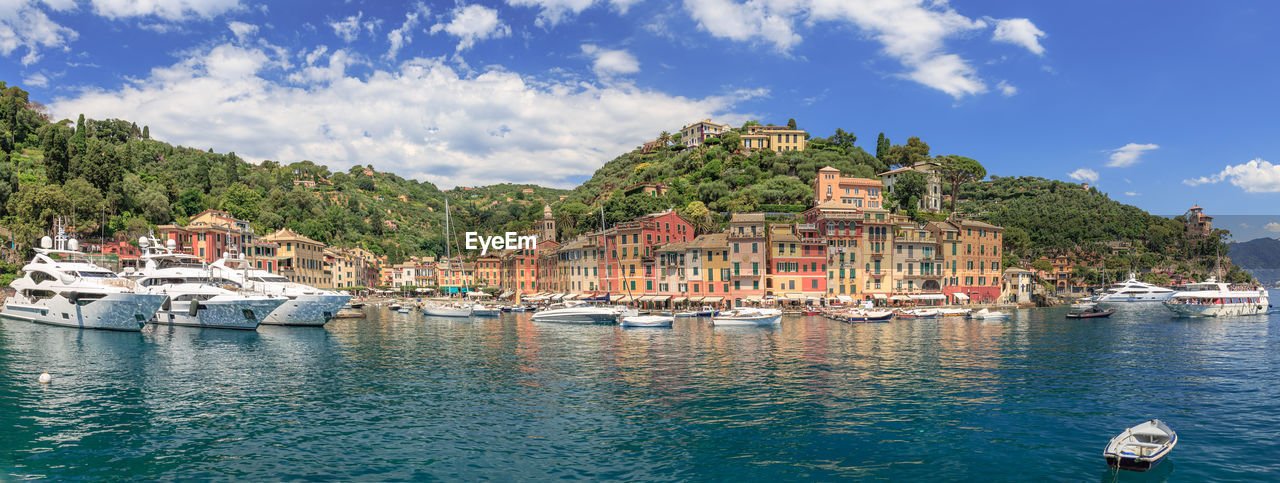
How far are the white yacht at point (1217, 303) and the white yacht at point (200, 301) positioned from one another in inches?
3347

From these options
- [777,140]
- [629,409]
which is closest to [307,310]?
[629,409]

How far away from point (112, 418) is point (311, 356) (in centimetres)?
1650

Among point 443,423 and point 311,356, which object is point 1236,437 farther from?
point 311,356

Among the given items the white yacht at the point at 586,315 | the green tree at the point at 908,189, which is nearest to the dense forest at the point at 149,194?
the white yacht at the point at 586,315

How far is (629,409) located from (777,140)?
119 metres

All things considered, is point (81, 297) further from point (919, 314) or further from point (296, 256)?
point (919, 314)

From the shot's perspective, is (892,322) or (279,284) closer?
(279,284)

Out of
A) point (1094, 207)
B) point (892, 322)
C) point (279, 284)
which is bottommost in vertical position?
point (892, 322)

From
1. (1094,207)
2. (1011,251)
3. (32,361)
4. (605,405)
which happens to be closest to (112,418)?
(605,405)

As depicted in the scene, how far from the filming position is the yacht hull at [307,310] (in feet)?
186

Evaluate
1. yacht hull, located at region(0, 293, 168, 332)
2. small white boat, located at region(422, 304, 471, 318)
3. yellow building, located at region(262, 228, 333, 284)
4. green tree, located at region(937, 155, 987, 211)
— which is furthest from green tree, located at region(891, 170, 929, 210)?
yacht hull, located at region(0, 293, 168, 332)

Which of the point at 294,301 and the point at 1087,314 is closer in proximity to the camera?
the point at 294,301

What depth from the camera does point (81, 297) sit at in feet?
166

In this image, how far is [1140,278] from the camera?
121 metres
